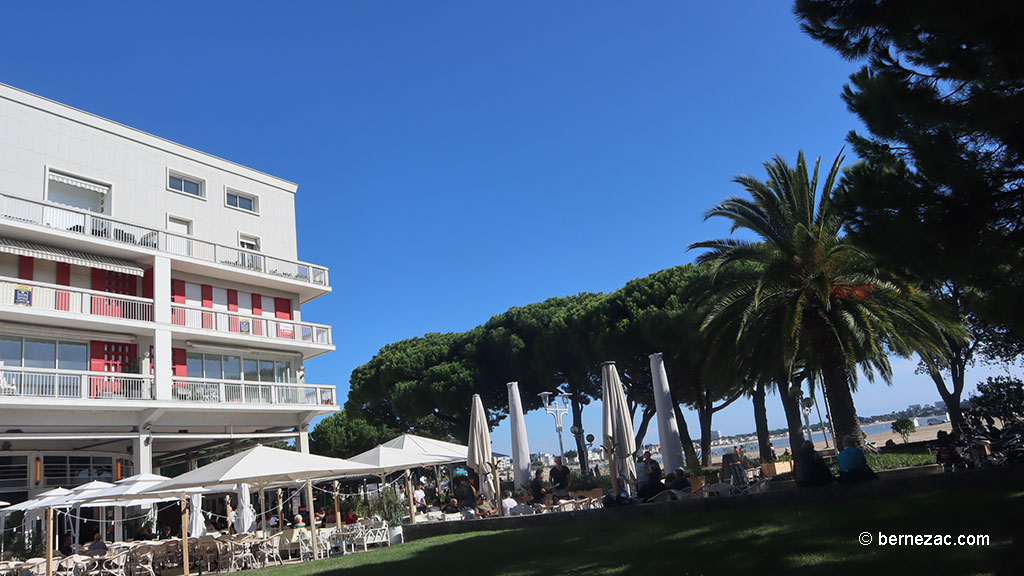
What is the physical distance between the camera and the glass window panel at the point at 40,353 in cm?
1981

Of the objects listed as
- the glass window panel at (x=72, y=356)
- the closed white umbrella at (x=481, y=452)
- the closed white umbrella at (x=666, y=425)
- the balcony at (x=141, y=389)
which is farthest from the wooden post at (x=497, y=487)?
the glass window panel at (x=72, y=356)

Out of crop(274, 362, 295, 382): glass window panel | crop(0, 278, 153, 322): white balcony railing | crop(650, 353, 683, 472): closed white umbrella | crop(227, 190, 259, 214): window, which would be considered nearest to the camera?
crop(650, 353, 683, 472): closed white umbrella

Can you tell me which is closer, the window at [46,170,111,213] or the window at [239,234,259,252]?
the window at [46,170,111,213]

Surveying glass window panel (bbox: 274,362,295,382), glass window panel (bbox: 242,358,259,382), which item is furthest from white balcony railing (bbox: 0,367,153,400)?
glass window panel (bbox: 274,362,295,382)

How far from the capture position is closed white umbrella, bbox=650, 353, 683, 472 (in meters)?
15.7

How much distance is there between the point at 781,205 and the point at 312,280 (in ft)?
59.4

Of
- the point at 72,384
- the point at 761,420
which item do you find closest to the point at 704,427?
the point at 761,420

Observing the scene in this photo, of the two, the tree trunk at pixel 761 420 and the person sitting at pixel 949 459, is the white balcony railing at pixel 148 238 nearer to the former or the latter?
the tree trunk at pixel 761 420

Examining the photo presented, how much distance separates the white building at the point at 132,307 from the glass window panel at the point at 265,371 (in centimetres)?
6

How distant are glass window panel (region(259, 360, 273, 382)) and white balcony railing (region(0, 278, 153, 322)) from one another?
188 inches

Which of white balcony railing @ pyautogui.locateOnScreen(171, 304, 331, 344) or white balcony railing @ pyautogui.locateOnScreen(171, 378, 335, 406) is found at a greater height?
white balcony railing @ pyautogui.locateOnScreen(171, 304, 331, 344)

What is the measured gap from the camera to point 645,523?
9.49 m

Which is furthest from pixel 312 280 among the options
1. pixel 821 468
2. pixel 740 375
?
pixel 821 468

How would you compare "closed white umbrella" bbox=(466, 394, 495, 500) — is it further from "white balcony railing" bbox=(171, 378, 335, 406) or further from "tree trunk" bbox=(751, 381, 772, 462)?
"tree trunk" bbox=(751, 381, 772, 462)
